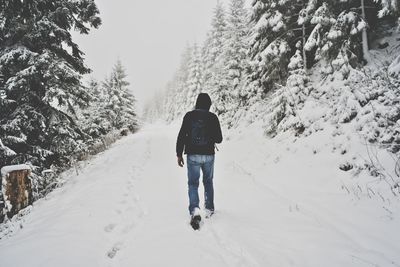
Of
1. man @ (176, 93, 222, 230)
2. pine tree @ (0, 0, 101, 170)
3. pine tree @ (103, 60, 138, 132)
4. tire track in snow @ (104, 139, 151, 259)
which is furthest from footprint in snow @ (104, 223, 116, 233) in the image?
pine tree @ (103, 60, 138, 132)

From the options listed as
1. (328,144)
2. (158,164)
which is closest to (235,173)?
(328,144)

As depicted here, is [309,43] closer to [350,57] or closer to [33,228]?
[350,57]

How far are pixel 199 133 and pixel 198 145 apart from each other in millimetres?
226

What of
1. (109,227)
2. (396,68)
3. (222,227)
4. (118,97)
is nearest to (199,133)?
(222,227)

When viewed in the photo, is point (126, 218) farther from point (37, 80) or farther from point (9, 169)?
point (37, 80)

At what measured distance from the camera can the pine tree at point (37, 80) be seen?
823 centimetres

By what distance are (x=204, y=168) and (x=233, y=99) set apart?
1521cm

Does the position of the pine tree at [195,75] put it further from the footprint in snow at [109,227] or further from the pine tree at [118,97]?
the footprint in snow at [109,227]

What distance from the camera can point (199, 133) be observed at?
475cm

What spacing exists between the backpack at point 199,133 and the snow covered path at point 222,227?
146cm

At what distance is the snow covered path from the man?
1.70 feet

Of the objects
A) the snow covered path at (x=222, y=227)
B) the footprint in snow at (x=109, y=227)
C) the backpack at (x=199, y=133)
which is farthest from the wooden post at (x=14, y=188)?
the backpack at (x=199, y=133)

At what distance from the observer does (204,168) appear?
4848 millimetres

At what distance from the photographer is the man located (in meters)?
4.74
